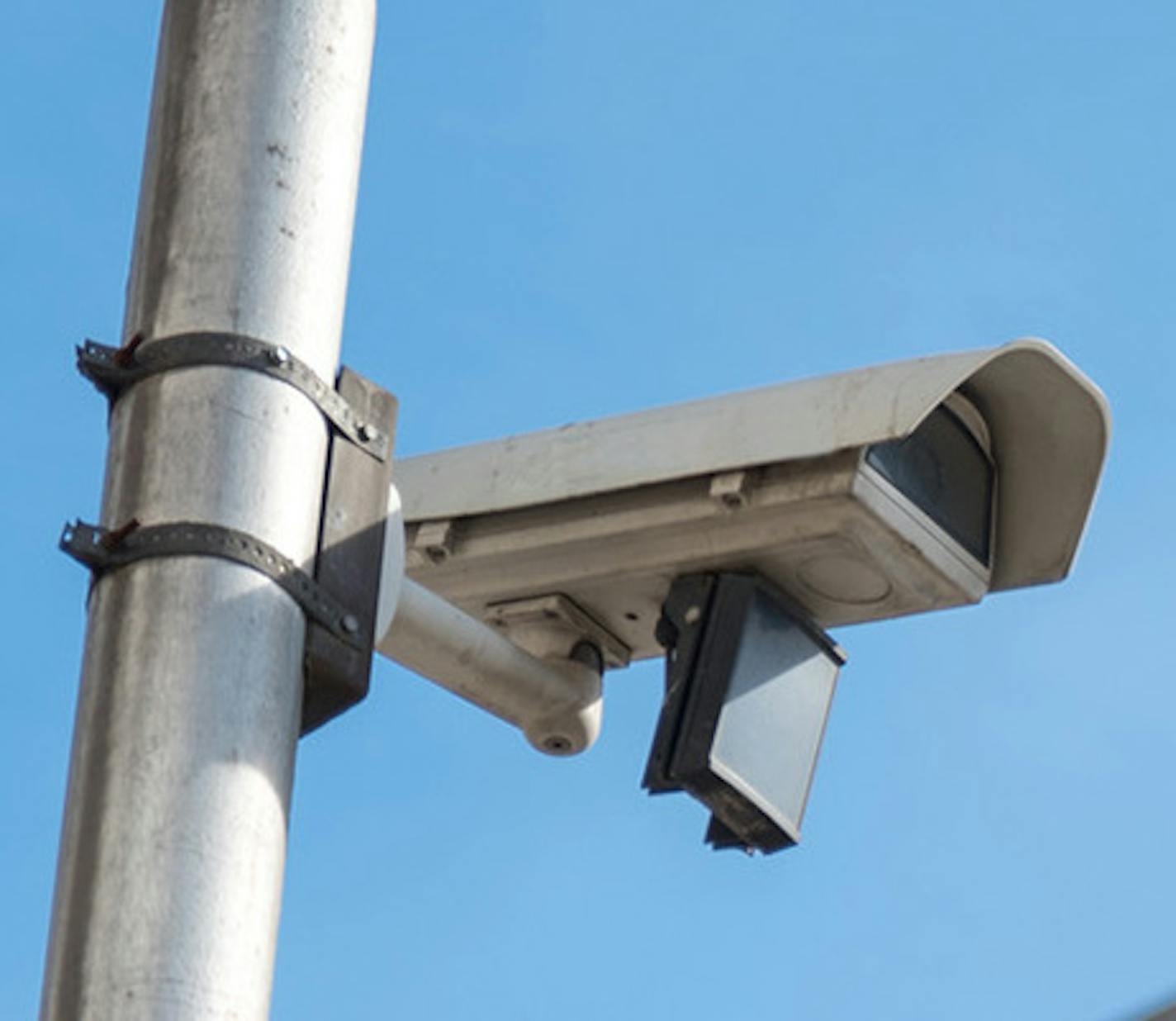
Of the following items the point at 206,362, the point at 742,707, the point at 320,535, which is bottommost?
the point at 320,535

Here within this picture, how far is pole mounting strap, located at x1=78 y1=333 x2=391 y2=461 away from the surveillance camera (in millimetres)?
1311

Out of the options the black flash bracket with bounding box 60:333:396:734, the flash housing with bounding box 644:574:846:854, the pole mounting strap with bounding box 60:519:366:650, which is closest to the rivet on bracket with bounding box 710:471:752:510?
the flash housing with bounding box 644:574:846:854

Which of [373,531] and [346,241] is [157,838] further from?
[346,241]

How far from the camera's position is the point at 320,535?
16.4 feet

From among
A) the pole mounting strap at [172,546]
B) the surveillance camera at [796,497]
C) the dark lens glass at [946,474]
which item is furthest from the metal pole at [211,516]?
the dark lens glass at [946,474]

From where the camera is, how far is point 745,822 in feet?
20.4

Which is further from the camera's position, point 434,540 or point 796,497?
point 434,540

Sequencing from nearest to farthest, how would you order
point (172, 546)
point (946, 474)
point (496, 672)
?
point (172, 546), point (496, 672), point (946, 474)

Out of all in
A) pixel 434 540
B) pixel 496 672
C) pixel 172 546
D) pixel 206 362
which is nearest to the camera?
pixel 172 546

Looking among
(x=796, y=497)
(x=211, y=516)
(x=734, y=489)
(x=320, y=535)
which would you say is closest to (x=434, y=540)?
(x=734, y=489)

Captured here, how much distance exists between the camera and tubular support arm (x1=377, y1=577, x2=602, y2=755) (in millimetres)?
5738

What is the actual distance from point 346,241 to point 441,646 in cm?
75

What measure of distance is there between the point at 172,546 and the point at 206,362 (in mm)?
309

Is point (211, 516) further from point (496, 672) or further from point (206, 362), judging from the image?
point (496, 672)
